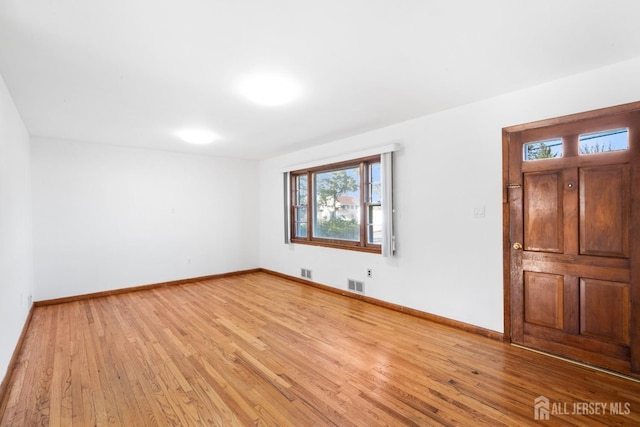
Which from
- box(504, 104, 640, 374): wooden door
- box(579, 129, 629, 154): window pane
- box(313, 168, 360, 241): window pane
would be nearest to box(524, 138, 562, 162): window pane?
box(504, 104, 640, 374): wooden door

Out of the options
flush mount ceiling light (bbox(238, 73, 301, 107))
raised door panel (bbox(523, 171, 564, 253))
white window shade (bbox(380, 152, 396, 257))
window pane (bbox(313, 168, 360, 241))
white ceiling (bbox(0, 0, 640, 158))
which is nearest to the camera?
white ceiling (bbox(0, 0, 640, 158))

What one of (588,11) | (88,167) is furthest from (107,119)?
(588,11)

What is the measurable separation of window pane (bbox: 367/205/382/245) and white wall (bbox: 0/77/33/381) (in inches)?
155

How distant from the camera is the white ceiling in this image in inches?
69.2

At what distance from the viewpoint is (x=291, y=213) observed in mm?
5949

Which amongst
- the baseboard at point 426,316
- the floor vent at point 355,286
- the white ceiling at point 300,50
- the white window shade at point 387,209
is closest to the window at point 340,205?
the white window shade at point 387,209

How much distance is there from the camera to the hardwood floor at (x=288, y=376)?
1.99 m

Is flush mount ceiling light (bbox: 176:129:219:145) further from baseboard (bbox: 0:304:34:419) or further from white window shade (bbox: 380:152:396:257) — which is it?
baseboard (bbox: 0:304:34:419)

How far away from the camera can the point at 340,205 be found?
5.07 meters

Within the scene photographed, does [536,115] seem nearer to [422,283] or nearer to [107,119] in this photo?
[422,283]

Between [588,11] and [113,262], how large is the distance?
21.1ft

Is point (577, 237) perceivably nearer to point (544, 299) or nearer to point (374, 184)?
point (544, 299)

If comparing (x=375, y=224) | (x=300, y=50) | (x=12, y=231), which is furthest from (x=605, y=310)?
(x=12, y=231)

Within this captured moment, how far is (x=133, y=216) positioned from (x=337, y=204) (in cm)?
361
